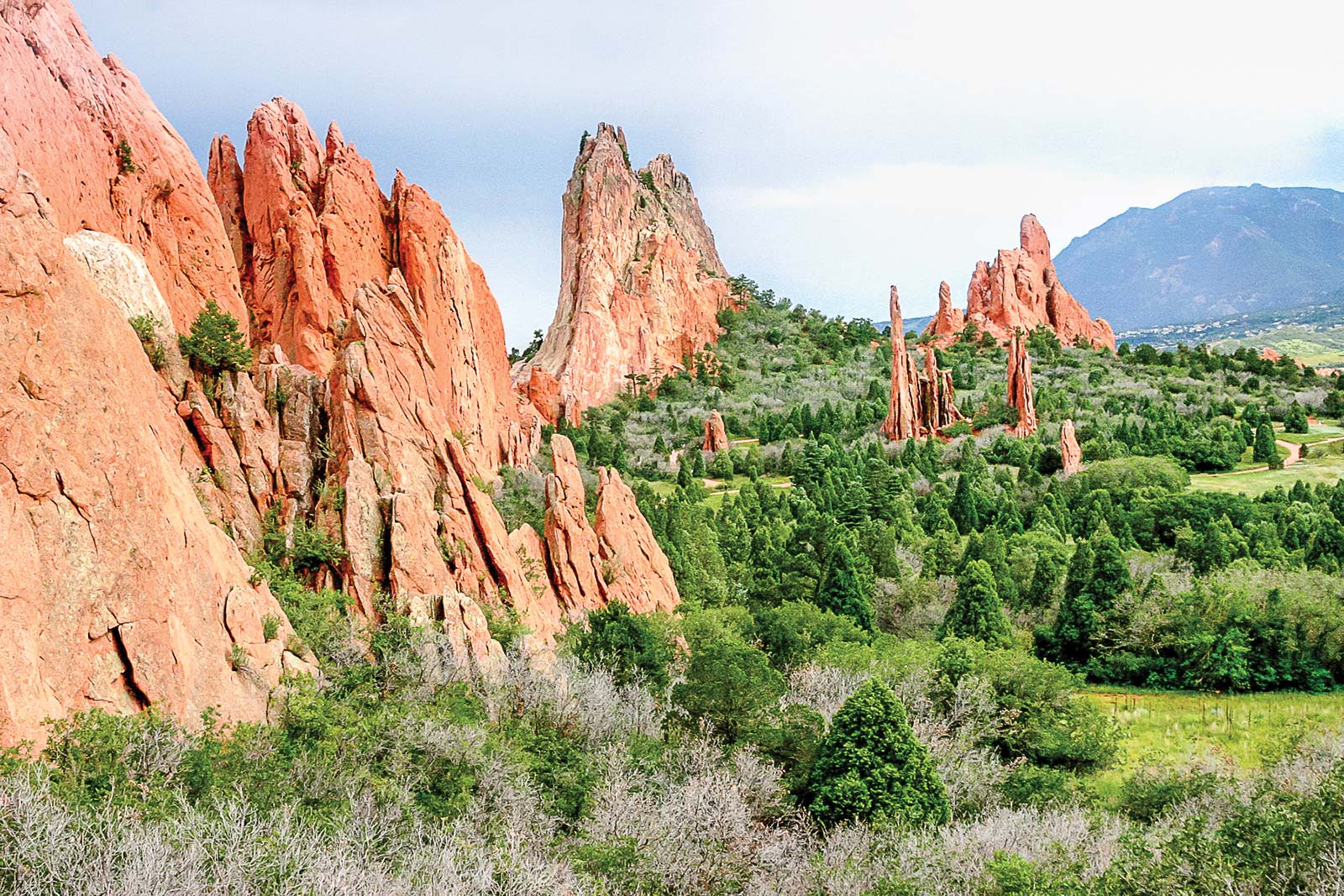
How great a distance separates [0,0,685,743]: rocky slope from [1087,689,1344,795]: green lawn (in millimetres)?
16170

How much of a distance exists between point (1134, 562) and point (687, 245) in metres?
98.1

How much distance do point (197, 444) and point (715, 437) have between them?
2595 inches

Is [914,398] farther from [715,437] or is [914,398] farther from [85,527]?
[85,527]

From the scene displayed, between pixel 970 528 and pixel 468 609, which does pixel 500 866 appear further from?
pixel 970 528

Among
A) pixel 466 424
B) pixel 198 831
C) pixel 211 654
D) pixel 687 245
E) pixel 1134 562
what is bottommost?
pixel 1134 562

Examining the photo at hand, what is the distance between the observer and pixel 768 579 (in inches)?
1893

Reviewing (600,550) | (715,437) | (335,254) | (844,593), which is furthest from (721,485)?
(600,550)

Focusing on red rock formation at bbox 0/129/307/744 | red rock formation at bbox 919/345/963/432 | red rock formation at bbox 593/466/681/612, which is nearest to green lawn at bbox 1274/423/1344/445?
red rock formation at bbox 919/345/963/432

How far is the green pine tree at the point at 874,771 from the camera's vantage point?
21672mm

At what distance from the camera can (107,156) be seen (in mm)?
27688

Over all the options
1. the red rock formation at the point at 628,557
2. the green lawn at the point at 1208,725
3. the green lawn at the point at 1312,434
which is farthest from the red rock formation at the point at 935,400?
the red rock formation at the point at 628,557

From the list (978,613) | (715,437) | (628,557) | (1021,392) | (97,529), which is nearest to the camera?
(97,529)

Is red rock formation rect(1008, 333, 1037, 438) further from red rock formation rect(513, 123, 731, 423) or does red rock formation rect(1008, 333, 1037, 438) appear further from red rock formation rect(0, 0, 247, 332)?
red rock formation rect(0, 0, 247, 332)

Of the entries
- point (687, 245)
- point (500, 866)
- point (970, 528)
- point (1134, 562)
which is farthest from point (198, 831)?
point (687, 245)
